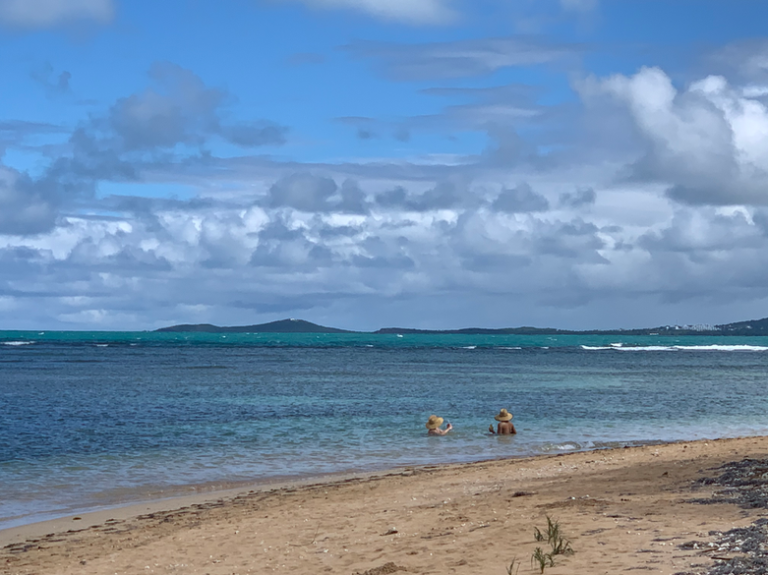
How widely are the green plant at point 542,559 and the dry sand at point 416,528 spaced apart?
0.08 m

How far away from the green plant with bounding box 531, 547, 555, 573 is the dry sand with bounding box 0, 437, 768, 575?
0.25 feet

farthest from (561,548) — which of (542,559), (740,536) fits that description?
(740,536)

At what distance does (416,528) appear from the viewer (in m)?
11.6

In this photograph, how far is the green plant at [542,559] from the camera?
8539mm

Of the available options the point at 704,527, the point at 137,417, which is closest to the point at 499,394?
the point at 137,417

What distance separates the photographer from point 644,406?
1469 inches

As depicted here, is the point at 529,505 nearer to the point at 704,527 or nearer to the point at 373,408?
the point at 704,527

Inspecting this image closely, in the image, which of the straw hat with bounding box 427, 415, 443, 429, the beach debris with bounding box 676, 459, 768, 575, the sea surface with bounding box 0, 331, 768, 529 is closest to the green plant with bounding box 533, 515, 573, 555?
the beach debris with bounding box 676, 459, 768, 575

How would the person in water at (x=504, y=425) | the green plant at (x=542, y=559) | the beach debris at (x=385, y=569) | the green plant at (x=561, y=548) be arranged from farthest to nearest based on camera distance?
the person in water at (x=504, y=425), the beach debris at (x=385, y=569), the green plant at (x=561, y=548), the green plant at (x=542, y=559)

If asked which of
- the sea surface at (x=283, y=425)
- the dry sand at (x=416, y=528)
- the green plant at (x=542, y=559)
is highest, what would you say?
the green plant at (x=542, y=559)

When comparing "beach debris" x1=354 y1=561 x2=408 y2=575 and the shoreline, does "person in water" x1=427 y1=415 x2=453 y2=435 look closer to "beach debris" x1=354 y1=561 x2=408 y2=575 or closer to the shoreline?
the shoreline

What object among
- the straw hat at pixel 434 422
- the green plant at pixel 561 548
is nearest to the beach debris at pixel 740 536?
the green plant at pixel 561 548

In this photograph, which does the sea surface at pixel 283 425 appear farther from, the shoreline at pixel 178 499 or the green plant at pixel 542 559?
the green plant at pixel 542 559

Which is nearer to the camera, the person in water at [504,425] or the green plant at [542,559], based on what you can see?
the green plant at [542,559]
